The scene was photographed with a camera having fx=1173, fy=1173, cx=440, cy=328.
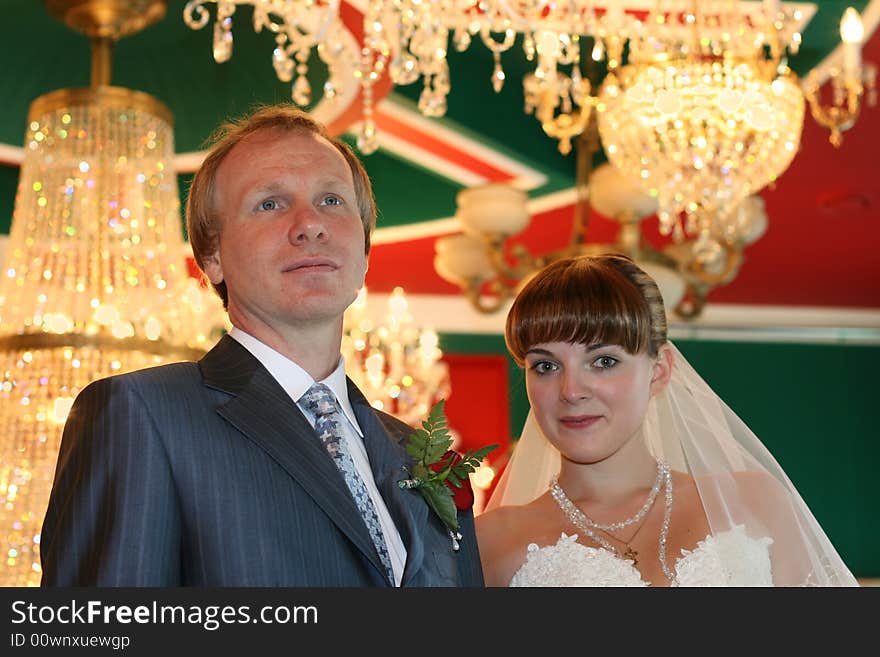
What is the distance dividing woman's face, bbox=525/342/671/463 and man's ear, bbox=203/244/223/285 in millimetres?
657

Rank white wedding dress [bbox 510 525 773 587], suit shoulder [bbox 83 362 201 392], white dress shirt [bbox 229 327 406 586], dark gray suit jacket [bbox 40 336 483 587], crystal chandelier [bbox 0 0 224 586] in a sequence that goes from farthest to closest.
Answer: crystal chandelier [bbox 0 0 224 586]
white wedding dress [bbox 510 525 773 587]
white dress shirt [bbox 229 327 406 586]
suit shoulder [bbox 83 362 201 392]
dark gray suit jacket [bbox 40 336 483 587]

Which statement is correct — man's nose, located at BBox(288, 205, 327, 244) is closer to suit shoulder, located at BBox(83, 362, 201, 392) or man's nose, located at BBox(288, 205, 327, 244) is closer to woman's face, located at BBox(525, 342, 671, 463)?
suit shoulder, located at BBox(83, 362, 201, 392)

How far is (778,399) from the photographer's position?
11.1 meters

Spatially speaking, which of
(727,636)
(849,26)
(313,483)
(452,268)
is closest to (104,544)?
(313,483)

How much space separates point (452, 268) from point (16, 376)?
260 cm

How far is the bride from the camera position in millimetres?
2184

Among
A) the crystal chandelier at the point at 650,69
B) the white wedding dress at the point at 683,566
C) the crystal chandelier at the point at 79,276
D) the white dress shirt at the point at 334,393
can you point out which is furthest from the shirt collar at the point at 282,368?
the crystal chandelier at the point at 650,69

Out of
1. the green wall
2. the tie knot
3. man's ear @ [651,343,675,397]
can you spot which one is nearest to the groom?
the tie knot

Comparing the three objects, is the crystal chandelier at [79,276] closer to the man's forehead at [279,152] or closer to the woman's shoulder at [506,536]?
the woman's shoulder at [506,536]

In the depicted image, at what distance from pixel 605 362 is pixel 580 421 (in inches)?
4.8

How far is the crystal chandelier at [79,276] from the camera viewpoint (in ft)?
11.2

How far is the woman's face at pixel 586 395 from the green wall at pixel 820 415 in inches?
351

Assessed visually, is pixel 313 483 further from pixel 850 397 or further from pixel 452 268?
pixel 850 397

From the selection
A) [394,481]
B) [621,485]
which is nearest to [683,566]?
[621,485]
